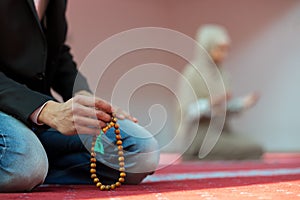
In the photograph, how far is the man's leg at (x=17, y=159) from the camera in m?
1.33

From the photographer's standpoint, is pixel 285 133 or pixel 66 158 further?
pixel 285 133

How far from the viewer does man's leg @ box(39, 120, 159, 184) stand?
1.50 m

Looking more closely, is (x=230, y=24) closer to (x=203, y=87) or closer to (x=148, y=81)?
(x=203, y=87)

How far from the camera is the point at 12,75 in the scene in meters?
1.54

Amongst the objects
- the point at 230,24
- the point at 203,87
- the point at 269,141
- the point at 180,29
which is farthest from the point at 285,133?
the point at 203,87

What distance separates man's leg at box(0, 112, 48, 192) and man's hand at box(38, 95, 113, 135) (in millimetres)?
114

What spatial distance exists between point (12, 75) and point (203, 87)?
9.40ft

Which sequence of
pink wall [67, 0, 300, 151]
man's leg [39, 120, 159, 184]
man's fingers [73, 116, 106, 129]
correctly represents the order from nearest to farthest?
man's fingers [73, 116, 106, 129]
man's leg [39, 120, 159, 184]
pink wall [67, 0, 300, 151]

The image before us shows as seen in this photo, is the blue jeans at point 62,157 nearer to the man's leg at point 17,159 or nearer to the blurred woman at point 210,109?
the man's leg at point 17,159

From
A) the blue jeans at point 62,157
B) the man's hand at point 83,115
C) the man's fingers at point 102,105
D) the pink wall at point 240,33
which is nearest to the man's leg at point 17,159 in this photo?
the blue jeans at point 62,157

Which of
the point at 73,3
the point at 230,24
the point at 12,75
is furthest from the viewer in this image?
the point at 230,24

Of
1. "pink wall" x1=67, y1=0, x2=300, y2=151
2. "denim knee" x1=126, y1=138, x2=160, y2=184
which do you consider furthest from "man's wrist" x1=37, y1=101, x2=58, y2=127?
"pink wall" x1=67, y1=0, x2=300, y2=151

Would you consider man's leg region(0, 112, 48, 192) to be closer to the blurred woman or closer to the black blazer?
the black blazer

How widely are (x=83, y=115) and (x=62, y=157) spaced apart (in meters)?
0.43
